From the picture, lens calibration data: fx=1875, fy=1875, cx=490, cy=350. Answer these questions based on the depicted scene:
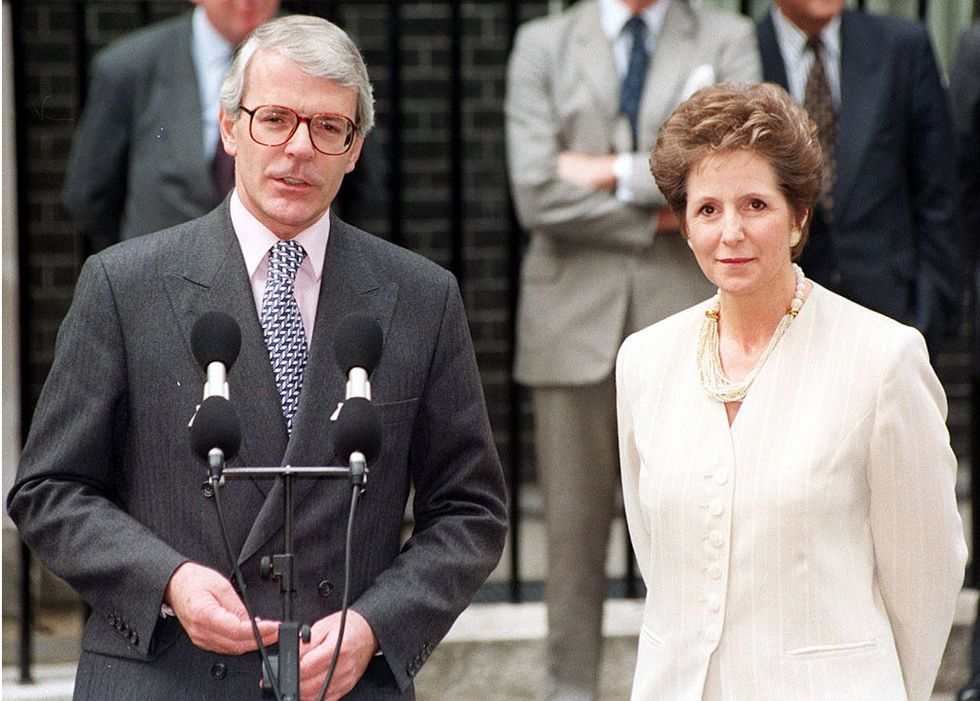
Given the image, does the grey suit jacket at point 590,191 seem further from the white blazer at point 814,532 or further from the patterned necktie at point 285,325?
the patterned necktie at point 285,325

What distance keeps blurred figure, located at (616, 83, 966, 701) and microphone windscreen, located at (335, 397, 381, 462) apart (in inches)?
31.4

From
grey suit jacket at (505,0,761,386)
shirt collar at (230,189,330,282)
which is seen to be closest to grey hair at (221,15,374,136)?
shirt collar at (230,189,330,282)

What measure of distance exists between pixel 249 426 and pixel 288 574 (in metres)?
0.52

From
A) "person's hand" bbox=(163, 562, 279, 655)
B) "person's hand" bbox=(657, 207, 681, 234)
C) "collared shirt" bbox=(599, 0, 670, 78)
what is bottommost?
"person's hand" bbox=(163, 562, 279, 655)

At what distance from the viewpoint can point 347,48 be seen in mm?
3545

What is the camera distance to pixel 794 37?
6.09 metres

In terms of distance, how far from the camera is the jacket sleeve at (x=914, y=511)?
137 inches

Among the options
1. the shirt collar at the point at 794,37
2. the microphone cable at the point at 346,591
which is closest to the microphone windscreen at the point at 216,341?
the microphone cable at the point at 346,591

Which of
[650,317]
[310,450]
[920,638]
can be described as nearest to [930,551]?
[920,638]

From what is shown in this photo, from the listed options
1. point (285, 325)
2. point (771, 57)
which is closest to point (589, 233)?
point (771, 57)

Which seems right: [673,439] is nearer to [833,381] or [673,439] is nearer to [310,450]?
[833,381]

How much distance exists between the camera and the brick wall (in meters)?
7.90

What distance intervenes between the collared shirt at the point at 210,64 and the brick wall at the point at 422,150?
6.11 ft

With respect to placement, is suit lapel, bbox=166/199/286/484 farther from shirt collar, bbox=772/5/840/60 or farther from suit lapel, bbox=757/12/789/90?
shirt collar, bbox=772/5/840/60
